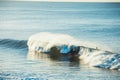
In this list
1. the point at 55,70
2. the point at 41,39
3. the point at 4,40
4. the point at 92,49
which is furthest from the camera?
the point at 4,40

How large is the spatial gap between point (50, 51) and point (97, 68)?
3118 mm

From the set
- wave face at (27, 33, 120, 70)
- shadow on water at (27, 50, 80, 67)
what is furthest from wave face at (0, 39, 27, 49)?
shadow on water at (27, 50, 80, 67)

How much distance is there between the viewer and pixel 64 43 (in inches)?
515

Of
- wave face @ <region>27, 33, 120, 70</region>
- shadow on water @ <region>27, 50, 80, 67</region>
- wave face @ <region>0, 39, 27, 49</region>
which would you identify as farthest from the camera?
wave face @ <region>0, 39, 27, 49</region>

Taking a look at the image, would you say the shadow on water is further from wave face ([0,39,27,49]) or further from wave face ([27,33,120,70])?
wave face ([0,39,27,49])

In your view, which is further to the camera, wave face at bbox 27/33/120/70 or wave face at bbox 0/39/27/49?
wave face at bbox 0/39/27/49

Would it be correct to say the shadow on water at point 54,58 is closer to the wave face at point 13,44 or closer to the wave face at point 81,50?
the wave face at point 81,50

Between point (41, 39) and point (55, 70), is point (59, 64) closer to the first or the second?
point (55, 70)

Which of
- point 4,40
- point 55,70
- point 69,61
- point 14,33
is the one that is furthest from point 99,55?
point 14,33

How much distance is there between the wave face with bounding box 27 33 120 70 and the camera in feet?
33.9

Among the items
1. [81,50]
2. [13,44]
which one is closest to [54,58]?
[81,50]

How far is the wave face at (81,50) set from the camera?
10320mm

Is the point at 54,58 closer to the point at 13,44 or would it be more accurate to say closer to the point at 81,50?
the point at 81,50

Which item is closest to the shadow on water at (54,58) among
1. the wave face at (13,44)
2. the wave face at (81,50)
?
the wave face at (81,50)
